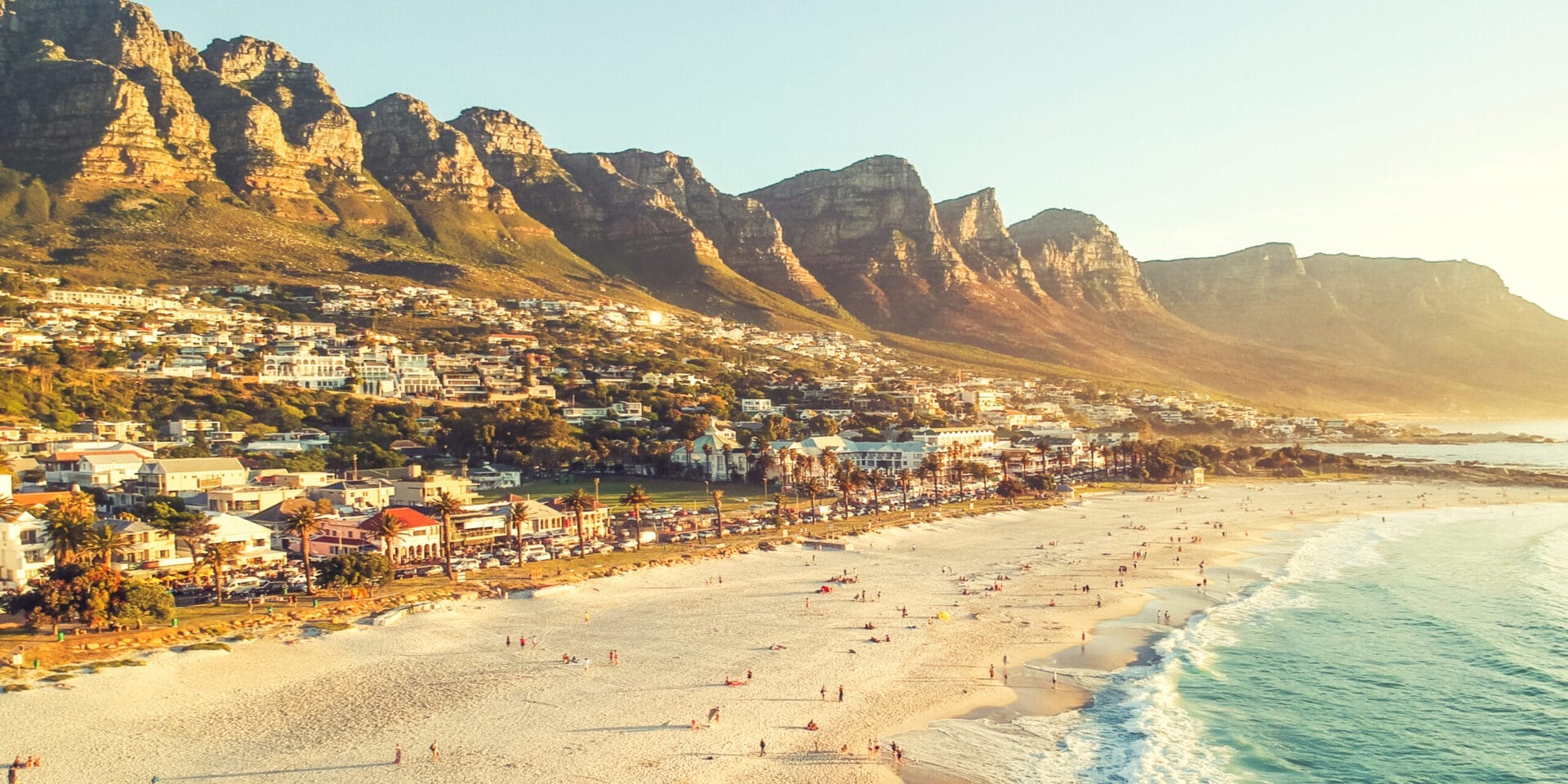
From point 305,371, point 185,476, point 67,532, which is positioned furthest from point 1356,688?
point 305,371

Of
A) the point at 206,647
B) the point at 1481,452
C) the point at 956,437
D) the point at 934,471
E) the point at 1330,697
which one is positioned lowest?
the point at 1330,697

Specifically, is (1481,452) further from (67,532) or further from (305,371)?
(67,532)

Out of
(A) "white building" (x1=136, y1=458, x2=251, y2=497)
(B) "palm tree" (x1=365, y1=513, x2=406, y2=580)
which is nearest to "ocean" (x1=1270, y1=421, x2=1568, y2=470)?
(B) "palm tree" (x1=365, y1=513, x2=406, y2=580)

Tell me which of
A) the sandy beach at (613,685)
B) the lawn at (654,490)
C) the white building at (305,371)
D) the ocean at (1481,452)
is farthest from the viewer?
the ocean at (1481,452)

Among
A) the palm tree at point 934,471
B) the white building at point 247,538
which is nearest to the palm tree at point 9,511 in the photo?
the white building at point 247,538

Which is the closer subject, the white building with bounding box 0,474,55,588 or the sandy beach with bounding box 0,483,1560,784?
the sandy beach with bounding box 0,483,1560,784

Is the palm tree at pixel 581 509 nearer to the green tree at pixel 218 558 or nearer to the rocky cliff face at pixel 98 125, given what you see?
the green tree at pixel 218 558

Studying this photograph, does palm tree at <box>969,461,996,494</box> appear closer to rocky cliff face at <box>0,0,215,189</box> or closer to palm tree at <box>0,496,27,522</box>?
palm tree at <box>0,496,27,522</box>
